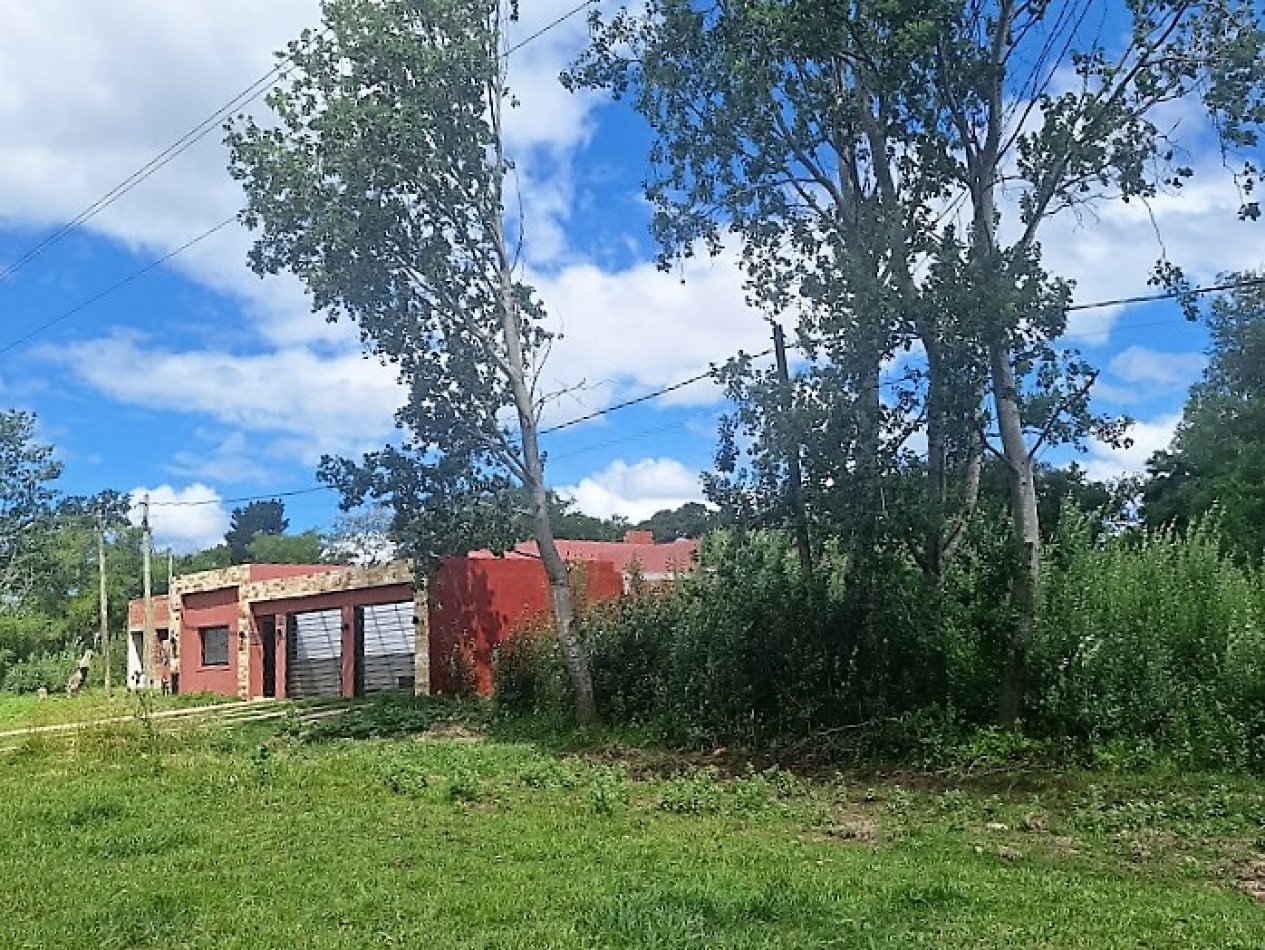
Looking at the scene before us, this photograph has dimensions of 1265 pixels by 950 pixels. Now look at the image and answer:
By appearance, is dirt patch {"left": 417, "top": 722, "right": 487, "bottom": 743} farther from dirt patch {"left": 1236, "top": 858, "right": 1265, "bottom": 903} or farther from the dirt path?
dirt patch {"left": 1236, "top": 858, "right": 1265, "bottom": 903}

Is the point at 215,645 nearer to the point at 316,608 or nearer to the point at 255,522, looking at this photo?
the point at 316,608

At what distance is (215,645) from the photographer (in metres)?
33.1

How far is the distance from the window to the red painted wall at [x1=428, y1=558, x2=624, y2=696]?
11.0 metres

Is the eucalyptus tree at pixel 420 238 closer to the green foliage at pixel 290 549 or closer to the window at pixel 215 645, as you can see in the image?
the window at pixel 215 645

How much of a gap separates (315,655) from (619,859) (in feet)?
73.5

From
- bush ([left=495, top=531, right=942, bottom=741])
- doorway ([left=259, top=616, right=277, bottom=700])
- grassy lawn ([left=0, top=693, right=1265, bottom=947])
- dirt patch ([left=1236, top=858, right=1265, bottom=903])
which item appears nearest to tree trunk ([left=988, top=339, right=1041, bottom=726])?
bush ([left=495, top=531, right=942, bottom=741])

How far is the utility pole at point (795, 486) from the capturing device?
42.4 ft

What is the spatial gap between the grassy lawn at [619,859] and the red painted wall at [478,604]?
35.1 ft

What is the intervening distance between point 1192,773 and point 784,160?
7.73 metres

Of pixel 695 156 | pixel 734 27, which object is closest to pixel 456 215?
pixel 695 156

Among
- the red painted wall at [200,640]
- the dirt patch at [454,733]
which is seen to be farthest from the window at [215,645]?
the dirt patch at [454,733]

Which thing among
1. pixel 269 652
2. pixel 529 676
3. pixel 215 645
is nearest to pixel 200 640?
pixel 215 645

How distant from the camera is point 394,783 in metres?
11.6

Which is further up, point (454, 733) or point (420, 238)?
point (420, 238)
